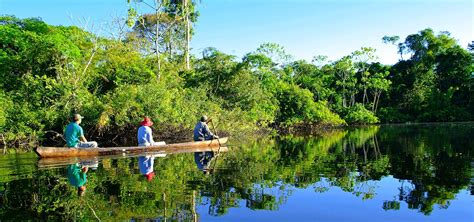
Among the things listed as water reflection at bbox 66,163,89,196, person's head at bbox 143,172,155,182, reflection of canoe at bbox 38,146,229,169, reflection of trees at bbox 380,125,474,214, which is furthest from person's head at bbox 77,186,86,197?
reflection of trees at bbox 380,125,474,214

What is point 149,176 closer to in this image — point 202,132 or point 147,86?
point 202,132

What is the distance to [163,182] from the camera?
803 cm

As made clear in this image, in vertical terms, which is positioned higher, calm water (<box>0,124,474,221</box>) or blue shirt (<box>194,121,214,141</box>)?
blue shirt (<box>194,121,214,141</box>)

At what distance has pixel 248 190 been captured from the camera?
737 cm

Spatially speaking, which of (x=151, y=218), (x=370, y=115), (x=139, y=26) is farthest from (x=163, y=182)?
(x=370, y=115)

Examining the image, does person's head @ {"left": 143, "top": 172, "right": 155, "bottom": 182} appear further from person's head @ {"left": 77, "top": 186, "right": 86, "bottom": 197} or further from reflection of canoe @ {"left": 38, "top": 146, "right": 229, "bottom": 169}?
reflection of canoe @ {"left": 38, "top": 146, "right": 229, "bottom": 169}

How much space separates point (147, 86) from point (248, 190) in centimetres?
1282

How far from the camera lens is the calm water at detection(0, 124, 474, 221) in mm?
5766

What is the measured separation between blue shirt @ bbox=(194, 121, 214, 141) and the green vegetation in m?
3.24

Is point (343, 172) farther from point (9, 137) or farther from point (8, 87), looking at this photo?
point (8, 87)

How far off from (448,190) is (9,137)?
52.2 ft

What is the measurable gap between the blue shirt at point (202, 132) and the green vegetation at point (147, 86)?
324 centimetres

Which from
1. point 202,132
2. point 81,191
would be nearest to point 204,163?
point 81,191

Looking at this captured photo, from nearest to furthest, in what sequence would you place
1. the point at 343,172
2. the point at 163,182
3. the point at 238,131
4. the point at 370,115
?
the point at 163,182
the point at 343,172
the point at 238,131
the point at 370,115
